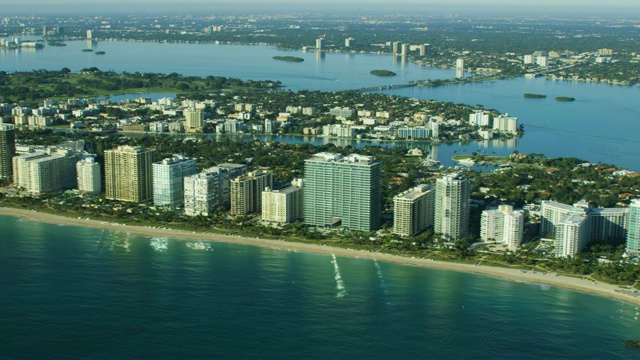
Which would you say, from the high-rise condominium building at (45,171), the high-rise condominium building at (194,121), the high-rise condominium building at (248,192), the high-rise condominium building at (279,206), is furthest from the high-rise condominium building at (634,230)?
the high-rise condominium building at (194,121)

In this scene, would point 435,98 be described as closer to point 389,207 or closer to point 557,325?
point 389,207

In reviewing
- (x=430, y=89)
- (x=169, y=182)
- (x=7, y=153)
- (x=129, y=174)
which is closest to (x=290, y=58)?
(x=430, y=89)

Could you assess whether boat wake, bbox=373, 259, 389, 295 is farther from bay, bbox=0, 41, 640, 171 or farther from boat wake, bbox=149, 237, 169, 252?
bay, bbox=0, 41, 640, 171

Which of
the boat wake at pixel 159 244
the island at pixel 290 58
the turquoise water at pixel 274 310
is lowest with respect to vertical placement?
the turquoise water at pixel 274 310

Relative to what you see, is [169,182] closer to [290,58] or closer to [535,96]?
[535,96]

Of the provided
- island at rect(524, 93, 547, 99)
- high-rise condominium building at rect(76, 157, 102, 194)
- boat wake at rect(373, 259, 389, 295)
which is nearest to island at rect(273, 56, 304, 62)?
island at rect(524, 93, 547, 99)

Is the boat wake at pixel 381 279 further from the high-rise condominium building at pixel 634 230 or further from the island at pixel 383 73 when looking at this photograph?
the island at pixel 383 73

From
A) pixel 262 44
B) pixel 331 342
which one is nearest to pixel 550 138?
pixel 331 342
